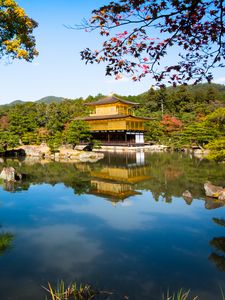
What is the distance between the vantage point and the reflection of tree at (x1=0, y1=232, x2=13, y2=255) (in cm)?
625

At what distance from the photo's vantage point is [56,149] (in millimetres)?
29109

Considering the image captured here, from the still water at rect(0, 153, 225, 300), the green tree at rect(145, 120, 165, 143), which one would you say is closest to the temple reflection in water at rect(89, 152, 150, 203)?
the still water at rect(0, 153, 225, 300)

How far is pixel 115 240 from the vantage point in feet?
22.1

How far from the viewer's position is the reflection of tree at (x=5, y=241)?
625 cm

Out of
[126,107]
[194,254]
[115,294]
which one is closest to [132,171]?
[194,254]

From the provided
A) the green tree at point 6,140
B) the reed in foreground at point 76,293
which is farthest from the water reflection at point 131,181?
the green tree at point 6,140

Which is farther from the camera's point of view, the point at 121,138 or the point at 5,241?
the point at 121,138

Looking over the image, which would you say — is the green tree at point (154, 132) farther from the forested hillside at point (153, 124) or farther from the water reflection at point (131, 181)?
the water reflection at point (131, 181)

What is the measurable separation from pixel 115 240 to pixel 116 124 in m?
30.0

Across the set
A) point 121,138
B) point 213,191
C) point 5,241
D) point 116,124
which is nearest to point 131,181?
point 213,191

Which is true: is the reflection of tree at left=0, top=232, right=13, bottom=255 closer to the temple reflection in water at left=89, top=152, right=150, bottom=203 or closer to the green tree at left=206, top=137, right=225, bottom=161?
the temple reflection in water at left=89, top=152, right=150, bottom=203

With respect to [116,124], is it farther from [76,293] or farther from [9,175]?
[76,293]

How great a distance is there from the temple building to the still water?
23085mm

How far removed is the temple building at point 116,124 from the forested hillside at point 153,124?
9.28ft
